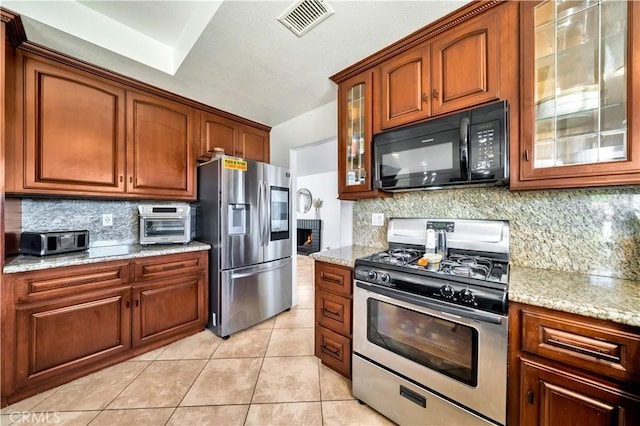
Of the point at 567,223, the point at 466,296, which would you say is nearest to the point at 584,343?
the point at 466,296

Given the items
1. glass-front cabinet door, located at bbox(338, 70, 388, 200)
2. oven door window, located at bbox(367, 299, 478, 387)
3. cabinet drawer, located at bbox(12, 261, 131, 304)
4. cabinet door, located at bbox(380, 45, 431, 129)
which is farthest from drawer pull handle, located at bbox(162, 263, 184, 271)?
cabinet door, located at bbox(380, 45, 431, 129)

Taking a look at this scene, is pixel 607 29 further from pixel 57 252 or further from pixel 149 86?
pixel 57 252

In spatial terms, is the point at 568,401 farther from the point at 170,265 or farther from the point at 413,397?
the point at 170,265

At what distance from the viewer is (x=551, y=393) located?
3.10 ft

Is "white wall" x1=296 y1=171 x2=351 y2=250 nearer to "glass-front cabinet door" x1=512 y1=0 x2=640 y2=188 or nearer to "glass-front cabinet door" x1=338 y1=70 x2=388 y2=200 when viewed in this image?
"glass-front cabinet door" x1=338 y1=70 x2=388 y2=200

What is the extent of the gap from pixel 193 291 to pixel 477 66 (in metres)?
2.88

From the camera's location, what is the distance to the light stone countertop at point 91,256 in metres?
1.55

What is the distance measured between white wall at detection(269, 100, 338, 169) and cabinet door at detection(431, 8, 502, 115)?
47.7 inches

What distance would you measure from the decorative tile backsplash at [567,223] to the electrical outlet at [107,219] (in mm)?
3002

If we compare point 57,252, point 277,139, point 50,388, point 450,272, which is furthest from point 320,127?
point 50,388

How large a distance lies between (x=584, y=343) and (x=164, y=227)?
9.55 feet

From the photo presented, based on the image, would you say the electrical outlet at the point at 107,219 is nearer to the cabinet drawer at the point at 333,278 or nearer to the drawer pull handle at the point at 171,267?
the drawer pull handle at the point at 171,267

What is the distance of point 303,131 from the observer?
2.93 m

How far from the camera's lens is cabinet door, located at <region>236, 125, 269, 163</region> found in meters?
3.04
